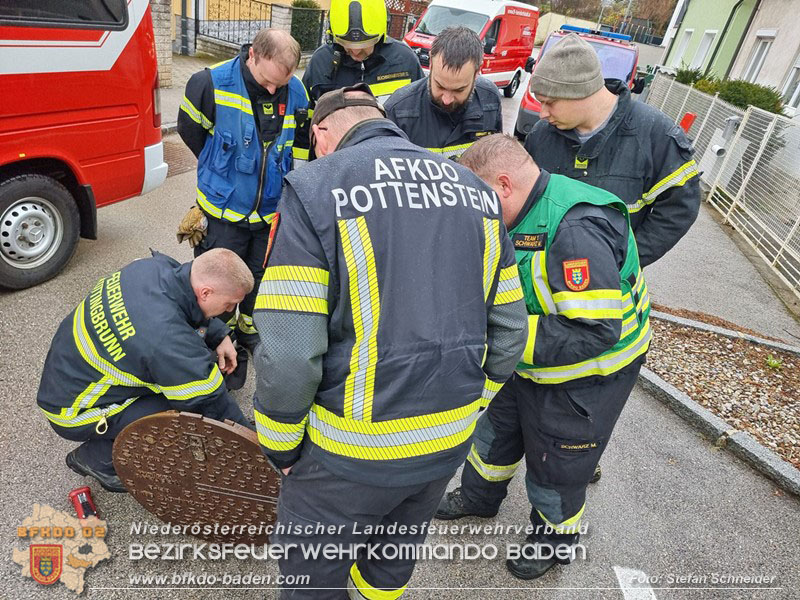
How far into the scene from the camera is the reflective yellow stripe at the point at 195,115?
2959mm

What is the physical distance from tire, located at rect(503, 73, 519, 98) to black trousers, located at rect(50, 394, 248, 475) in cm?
1705

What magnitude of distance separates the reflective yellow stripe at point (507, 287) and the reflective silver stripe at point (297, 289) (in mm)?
538

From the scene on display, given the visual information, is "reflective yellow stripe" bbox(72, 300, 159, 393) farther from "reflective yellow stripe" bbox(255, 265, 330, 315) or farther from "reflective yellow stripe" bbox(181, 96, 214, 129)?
"reflective yellow stripe" bbox(181, 96, 214, 129)

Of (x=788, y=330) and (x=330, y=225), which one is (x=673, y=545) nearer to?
(x=330, y=225)

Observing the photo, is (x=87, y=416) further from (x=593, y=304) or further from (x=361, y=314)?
(x=593, y=304)

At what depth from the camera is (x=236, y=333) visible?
11.7 feet

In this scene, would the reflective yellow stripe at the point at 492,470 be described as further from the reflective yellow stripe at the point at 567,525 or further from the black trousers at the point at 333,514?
the black trousers at the point at 333,514

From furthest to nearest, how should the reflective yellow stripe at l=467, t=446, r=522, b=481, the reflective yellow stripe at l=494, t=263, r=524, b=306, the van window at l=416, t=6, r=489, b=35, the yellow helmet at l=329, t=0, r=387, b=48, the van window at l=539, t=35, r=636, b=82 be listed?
the van window at l=416, t=6, r=489, b=35, the van window at l=539, t=35, r=636, b=82, the yellow helmet at l=329, t=0, r=387, b=48, the reflective yellow stripe at l=467, t=446, r=522, b=481, the reflective yellow stripe at l=494, t=263, r=524, b=306

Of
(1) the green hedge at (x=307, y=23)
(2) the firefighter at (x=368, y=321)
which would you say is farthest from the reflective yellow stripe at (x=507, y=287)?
(1) the green hedge at (x=307, y=23)

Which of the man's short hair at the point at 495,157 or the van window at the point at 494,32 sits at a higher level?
the van window at the point at 494,32

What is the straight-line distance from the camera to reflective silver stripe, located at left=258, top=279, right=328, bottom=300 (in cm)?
127

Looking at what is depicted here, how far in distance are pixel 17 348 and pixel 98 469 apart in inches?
52.7

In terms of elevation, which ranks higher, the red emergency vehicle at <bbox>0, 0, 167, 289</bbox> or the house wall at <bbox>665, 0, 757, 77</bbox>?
the house wall at <bbox>665, 0, 757, 77</bbox>

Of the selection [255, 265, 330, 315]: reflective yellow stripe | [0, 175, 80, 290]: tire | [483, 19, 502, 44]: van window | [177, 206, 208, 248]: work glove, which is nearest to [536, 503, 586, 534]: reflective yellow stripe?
[255, 265, 330, 315]: reflective yellow stripe
